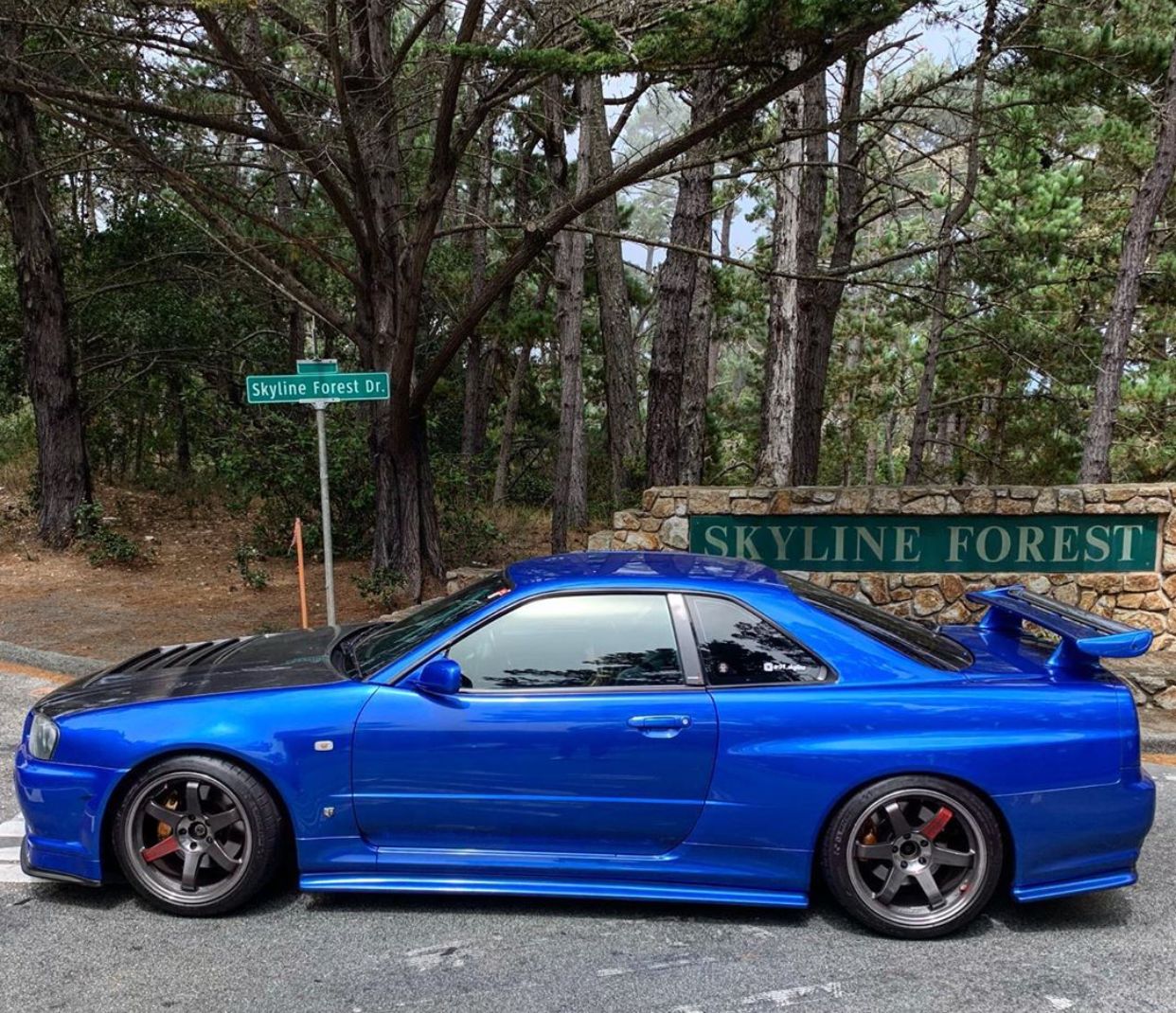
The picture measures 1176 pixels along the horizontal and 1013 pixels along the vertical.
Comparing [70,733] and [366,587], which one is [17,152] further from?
[70,733]

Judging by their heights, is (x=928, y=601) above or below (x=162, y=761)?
below

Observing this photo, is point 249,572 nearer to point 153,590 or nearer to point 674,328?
point 153,590

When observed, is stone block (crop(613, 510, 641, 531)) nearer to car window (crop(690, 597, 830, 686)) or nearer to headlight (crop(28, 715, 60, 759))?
car window (crop(690, 597, 830, 686))

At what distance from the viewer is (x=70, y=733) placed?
12.3 feet

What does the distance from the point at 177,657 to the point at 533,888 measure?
6.89 ft

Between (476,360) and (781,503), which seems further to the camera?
(476,360)

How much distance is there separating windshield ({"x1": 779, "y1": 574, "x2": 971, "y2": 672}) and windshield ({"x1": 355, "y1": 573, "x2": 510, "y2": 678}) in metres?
1.32

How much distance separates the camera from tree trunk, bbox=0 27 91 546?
12.3m

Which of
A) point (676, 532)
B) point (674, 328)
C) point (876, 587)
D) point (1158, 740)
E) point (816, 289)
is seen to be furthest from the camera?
point (816, 289)

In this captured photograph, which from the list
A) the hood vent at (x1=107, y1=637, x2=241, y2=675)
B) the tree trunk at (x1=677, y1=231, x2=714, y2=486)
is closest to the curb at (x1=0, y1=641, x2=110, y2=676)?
the hood vent at (x1=107, y1=637, x2=241, y2=675)

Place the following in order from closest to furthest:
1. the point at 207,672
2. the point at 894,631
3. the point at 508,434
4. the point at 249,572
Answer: the point at 894,631
the point at 207,672
the point at 249,572
the point at 508,434

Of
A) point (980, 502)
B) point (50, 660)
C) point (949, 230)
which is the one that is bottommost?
Answer: point (50, 660)

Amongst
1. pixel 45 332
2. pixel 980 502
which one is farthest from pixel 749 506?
pixel 45 332

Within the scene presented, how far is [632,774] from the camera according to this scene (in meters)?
3.62
